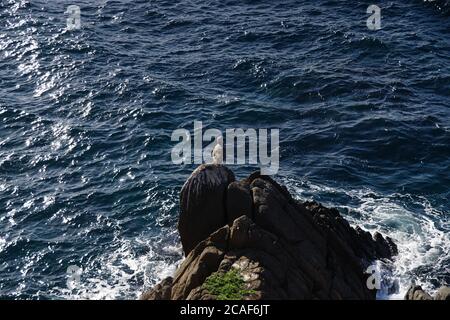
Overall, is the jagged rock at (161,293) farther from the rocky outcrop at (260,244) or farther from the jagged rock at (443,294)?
the jagged rock at (443,294)

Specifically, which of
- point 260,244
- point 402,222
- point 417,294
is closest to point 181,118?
point 402,222

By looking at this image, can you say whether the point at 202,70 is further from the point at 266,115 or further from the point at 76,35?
A: the point at 76,35

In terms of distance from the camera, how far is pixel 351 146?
50.7 metres

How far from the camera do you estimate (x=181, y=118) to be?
180 feet

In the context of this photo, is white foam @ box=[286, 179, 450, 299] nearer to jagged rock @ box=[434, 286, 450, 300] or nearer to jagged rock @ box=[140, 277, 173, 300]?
jagged rock @ box=[434, 286, 450, 300]

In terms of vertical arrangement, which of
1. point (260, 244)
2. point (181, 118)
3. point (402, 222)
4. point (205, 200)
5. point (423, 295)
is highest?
point (205, 200)

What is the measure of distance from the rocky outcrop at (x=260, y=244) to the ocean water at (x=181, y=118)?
5909 mm

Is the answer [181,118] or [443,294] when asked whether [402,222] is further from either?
[181,118]

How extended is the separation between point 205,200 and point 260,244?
3.95 metres

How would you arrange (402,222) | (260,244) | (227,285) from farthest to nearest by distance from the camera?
(402,222) < (260,244) < (227,285)

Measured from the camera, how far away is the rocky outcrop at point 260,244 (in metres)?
30.1

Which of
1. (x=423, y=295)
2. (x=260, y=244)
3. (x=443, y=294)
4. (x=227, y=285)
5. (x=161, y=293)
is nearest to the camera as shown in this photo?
(x=227, y=285)

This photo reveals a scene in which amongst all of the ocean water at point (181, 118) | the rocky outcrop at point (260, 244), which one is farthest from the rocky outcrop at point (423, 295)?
the ocean water at point (181, 118)

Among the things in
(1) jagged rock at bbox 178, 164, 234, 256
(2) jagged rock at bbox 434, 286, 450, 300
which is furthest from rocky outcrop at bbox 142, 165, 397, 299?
(2) jagged rock at bbox 434, 286, 450, 300
